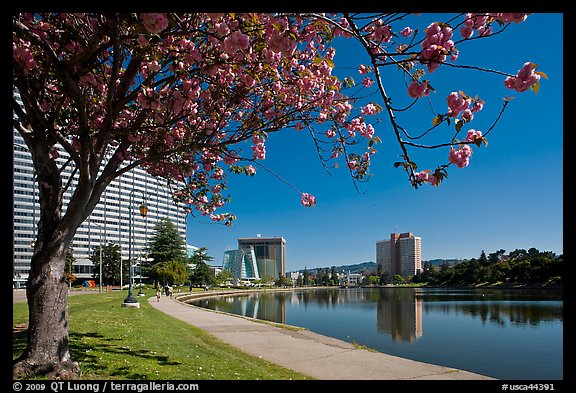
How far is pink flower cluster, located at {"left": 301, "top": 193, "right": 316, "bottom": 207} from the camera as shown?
7645 mm

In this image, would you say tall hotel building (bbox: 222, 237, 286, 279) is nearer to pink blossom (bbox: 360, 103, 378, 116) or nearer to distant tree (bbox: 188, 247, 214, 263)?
distant tree (bbox: 188, 247, 214, 263)

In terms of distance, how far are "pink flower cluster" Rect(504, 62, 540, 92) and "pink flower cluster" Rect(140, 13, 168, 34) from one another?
2.89m

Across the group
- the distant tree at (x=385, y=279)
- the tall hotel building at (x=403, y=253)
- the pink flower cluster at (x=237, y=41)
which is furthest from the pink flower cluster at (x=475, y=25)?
the tall hotel building at (x=403, y=253)

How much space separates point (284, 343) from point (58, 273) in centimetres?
625

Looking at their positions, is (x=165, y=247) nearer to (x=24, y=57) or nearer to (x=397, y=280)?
(x=24, y=57)

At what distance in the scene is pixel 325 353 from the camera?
8852 millimetres

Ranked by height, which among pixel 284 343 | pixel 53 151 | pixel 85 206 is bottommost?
pixel 284 343

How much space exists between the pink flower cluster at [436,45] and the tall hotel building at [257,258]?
13820cm

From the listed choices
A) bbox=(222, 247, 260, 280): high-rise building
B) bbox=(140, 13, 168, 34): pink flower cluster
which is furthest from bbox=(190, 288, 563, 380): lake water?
bbox=(222, 247, 260, 280): high-rise building

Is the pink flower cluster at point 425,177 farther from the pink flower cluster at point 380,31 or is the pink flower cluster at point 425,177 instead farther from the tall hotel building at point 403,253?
the tall hotel building at point 403,253
